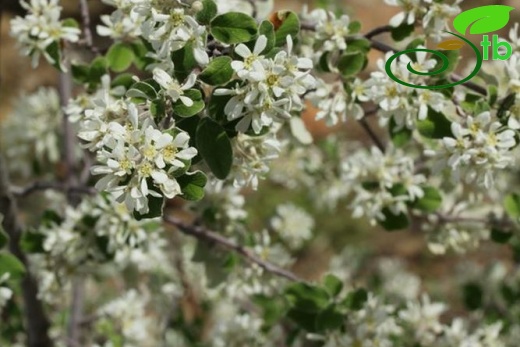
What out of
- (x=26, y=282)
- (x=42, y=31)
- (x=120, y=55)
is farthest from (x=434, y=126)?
(x=26, y=282)

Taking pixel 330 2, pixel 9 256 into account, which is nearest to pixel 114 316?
pixel 9 256

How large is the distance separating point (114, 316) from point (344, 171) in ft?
2.16

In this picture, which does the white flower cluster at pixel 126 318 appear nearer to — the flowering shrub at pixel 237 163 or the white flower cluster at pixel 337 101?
the flowering shrub at pixel 237 163

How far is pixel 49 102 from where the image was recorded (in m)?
2.00

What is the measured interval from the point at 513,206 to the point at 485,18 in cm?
34

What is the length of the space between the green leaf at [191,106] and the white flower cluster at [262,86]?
0.09ft

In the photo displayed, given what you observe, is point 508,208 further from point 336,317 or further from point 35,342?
point 35,342

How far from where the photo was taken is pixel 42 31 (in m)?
1.30

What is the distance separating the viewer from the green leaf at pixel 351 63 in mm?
1249

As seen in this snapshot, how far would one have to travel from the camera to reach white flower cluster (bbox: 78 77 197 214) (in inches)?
35.6

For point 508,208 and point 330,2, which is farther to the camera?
point 330,2

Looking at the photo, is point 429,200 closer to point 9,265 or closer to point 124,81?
point 124,81

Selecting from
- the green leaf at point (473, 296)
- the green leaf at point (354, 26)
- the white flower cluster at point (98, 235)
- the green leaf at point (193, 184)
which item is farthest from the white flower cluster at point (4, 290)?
the green leaf at point (473, 296)

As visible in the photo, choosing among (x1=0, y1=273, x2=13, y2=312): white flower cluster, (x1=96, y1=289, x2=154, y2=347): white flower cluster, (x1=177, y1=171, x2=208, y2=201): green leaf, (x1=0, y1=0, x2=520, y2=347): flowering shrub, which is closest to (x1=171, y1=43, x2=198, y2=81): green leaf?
(x1=0, y1=0, x2=520, y2=347): flowering shrub
